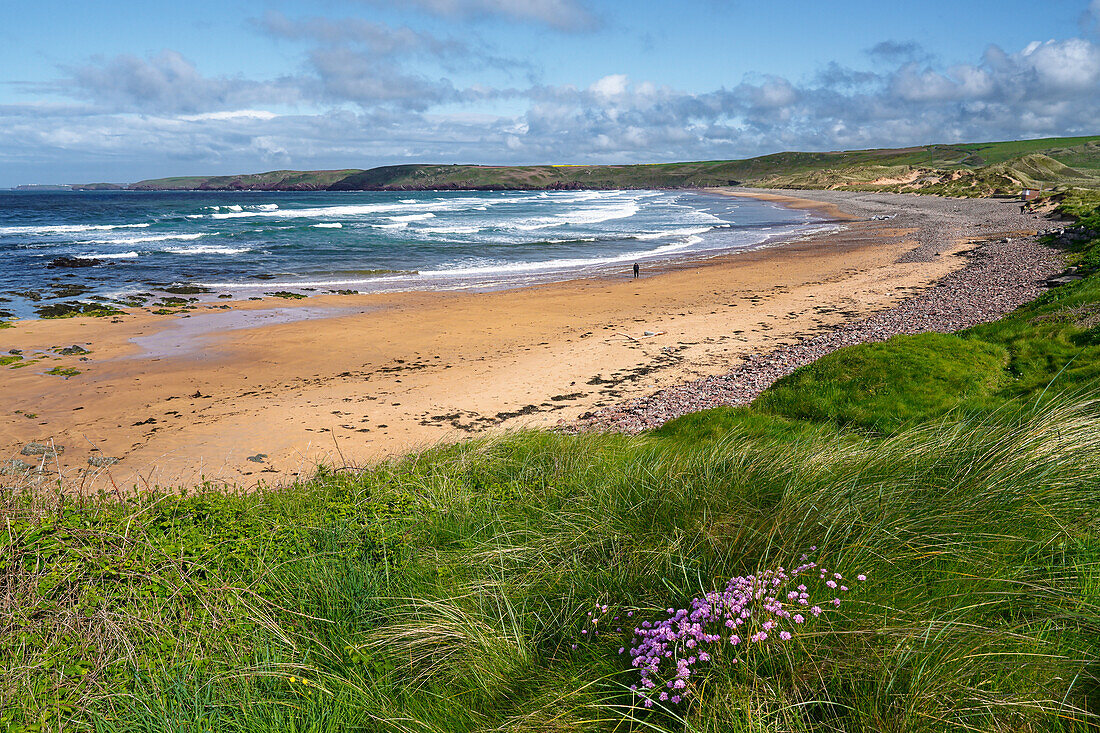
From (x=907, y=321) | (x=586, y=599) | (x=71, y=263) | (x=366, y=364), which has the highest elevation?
(x=71, y=263)

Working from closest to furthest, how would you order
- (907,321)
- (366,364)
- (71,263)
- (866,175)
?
1. (907,321)
2. (366,364)
3. (71,263)
4. (866,175)

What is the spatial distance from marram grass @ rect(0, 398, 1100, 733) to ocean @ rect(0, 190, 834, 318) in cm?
2128

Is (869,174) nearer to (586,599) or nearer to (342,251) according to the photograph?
(342,251)

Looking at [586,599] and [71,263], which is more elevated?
[71,263]

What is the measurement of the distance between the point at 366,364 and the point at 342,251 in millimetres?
26726

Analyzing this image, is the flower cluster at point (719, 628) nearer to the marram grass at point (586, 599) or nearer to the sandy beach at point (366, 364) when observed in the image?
the marram grass at point (586, 599)

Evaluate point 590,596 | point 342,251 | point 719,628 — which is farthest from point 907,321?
point 342,251

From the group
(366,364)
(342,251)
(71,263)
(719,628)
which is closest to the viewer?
(719,628)

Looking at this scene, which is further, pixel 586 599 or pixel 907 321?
pixel 907 321

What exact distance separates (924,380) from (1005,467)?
4975 mm

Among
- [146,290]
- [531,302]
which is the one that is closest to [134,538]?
[531,302]

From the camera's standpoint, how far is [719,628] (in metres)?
2.32

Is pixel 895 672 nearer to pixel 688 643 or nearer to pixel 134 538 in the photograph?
pixel 688 643

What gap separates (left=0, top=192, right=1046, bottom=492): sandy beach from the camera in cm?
938
